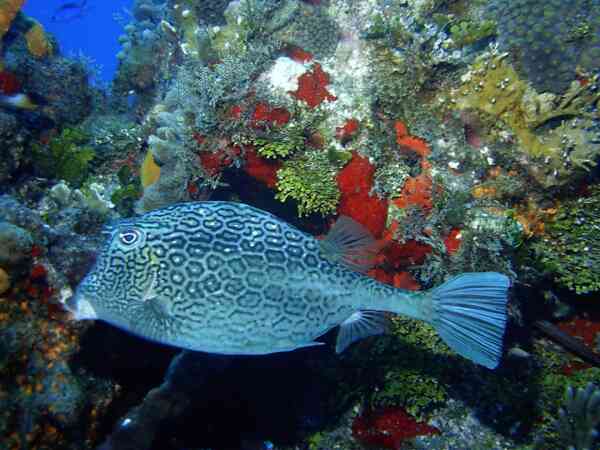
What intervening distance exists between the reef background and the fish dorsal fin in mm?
1915

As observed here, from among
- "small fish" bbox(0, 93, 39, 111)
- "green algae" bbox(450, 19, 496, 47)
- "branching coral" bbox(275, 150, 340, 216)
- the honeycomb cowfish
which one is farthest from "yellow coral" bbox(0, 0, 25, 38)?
"green algae" bbox(450, 19, 496, 47)

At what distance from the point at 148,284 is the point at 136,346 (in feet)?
6.82

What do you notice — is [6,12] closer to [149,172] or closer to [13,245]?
[149,172]

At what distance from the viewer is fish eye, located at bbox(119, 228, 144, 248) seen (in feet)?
10.7

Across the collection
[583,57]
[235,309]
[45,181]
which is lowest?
[235,309]

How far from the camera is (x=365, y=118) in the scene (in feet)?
19.8

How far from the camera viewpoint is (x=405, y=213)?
18.3ft

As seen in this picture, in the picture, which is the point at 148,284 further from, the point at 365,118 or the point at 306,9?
the point at 306,9

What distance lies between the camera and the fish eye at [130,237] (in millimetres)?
3260

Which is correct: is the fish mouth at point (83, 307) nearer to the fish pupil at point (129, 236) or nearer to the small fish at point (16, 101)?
the fish pupil at point (129, 236)

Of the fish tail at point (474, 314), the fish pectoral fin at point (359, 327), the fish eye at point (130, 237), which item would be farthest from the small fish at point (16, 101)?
the fish tail at point (474, 314)

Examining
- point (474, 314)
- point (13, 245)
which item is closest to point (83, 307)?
point (13, 245)

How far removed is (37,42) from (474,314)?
12244 mm

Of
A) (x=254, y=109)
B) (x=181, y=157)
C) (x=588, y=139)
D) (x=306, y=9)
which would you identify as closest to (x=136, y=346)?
(x=181, y=157)
